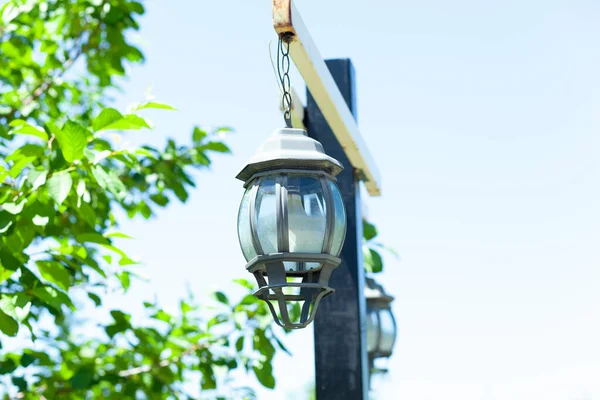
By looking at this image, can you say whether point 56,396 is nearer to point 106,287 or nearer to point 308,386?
point 106,287

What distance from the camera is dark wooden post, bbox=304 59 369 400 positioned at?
12.0 ft

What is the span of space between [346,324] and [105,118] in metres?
1.42

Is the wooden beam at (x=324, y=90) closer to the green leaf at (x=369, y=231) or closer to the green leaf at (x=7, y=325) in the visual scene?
the green leaf at (x=369, y=231)

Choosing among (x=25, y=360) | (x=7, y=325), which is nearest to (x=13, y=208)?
(x=7, y=325)

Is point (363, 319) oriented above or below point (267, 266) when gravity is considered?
below

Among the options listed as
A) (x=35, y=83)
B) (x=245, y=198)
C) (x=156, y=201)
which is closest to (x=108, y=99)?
(x=35, y=83)

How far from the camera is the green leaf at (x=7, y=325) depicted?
125 inches

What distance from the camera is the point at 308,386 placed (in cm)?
5128

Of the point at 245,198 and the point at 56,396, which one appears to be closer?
the point at 245,198

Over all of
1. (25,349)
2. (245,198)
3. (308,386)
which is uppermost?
(245,198)

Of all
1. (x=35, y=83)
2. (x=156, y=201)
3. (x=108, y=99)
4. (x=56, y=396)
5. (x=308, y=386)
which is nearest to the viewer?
(x=56, y=396)

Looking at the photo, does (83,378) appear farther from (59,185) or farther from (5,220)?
(59,185)

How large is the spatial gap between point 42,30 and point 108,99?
4.37 ft

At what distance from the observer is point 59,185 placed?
3018 millimetres
